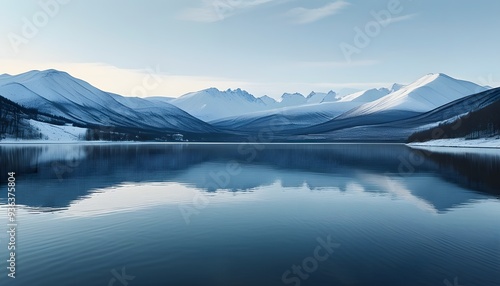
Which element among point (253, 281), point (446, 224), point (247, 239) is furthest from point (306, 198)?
point (253, 281)

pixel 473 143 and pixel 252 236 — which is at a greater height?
pixel 473 143

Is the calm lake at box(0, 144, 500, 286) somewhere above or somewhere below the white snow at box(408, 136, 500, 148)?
below

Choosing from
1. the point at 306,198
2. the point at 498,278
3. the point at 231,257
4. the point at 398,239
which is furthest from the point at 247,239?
the point at 306,198

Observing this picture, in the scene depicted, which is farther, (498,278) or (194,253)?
(194,253)

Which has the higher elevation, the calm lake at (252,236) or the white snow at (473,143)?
the white snow at (473,143)

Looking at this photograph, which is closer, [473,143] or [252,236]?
[252,236]

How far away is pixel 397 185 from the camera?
146ft

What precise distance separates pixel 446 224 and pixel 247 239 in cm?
1303

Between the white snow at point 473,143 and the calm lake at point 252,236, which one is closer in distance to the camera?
the calm lake at point 252,236

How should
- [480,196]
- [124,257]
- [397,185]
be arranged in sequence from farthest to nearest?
[397,185]
[480,196]
[124,257]

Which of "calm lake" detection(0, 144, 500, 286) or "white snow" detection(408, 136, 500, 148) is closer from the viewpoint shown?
"calm lake" detection(0, 144, 500, 286)

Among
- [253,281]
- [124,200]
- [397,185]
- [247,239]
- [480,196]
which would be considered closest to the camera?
[253,281]

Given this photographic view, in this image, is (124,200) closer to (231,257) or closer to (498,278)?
(231,257)

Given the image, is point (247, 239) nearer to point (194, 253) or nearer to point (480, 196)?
point (194, 253)
